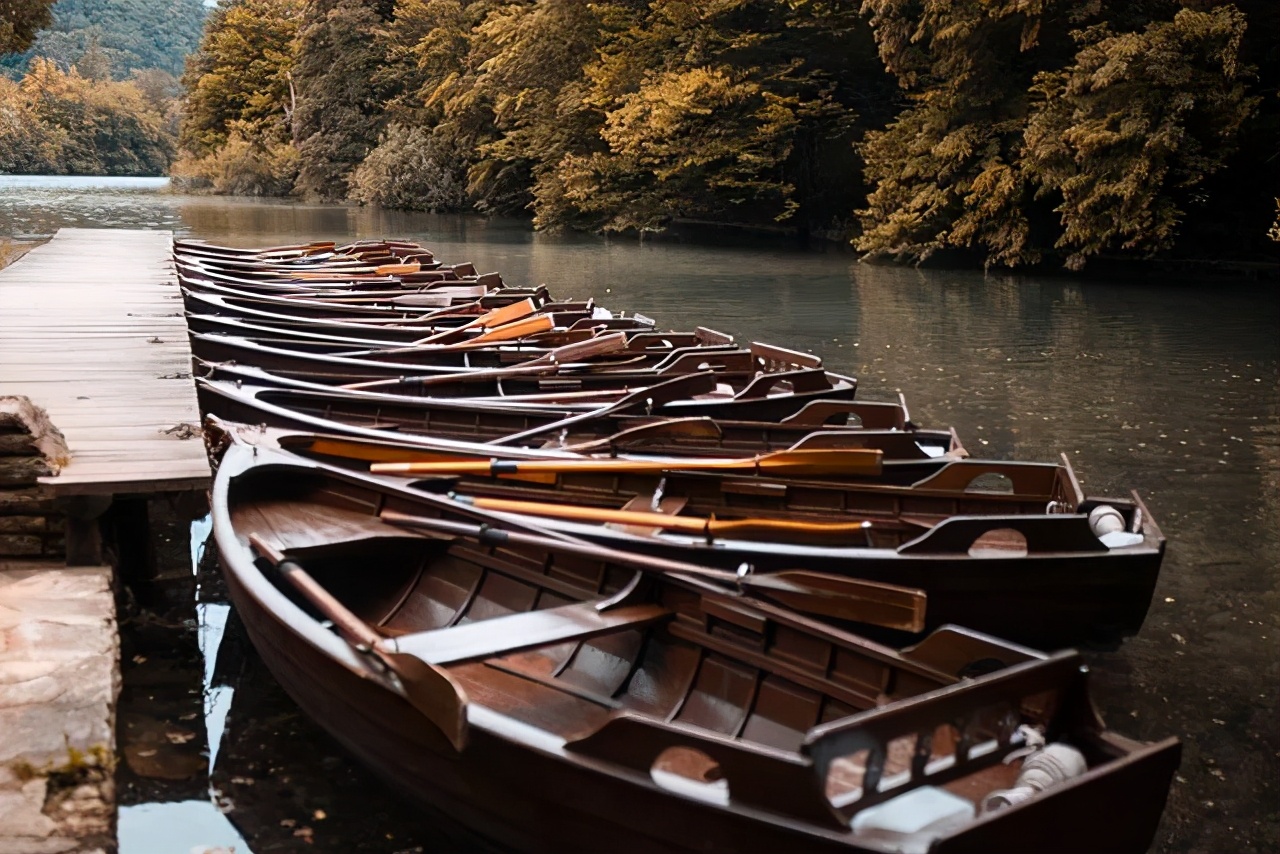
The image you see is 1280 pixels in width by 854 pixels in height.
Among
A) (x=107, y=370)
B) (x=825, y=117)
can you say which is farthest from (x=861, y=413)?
(x=825, y=117)

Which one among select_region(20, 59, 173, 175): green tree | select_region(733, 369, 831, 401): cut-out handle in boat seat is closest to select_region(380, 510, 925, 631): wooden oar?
select_region(733, 369, 831, 401): cut-out handle in boat seat

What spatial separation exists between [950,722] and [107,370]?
609cm

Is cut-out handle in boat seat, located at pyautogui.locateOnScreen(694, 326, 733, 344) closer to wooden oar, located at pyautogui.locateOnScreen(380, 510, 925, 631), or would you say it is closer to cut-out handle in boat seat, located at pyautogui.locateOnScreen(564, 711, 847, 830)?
wooden oar, located at pyautogui.locateOnScreen(380, 510, 925, 631)

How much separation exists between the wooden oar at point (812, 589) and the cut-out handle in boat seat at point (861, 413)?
8.05 ft

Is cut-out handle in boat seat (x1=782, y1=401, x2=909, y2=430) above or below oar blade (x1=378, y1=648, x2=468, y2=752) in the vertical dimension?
above

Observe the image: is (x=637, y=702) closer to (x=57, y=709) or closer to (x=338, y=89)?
(x=57, y=709)

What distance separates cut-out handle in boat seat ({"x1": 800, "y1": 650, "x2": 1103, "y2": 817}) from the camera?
2.79 metres

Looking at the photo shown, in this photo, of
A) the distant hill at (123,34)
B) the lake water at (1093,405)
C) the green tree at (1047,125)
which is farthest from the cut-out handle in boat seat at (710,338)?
the distant hill at (123,34)

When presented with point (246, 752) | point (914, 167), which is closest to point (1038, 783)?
point (246, 752)

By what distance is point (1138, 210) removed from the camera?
62.7 ft

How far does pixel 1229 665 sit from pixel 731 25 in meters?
25.3

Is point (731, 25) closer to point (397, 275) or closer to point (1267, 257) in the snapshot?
point (1267, 257)

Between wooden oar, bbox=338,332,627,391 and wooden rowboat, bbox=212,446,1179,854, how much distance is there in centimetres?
304

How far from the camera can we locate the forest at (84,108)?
72.3 m
